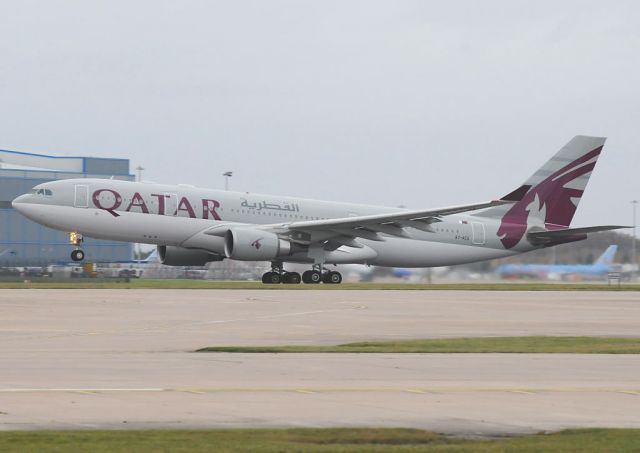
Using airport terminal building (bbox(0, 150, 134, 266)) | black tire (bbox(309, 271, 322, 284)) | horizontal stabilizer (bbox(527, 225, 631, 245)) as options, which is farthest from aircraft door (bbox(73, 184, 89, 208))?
airport terminal building (bbox(0, 150, 134, 266))

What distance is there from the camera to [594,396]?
45.9ft

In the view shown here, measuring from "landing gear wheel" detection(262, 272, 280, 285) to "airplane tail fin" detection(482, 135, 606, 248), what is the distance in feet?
42.9

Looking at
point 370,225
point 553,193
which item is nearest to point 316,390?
point 370,225

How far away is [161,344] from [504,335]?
7804mm

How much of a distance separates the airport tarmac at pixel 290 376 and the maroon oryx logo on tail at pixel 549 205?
3060cm

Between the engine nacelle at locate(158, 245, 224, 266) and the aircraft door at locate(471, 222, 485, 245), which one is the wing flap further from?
the aircraft door at locate(471, 222, 485, 245)

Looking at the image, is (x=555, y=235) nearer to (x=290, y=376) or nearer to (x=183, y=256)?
(x=183, y=256)

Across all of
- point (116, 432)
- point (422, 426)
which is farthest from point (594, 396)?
point (116, 432)

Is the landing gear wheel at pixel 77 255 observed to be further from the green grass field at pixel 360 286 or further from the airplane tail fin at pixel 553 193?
the airplane tail fin at pixel 553 193

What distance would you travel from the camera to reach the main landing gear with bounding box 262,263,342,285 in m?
55.7

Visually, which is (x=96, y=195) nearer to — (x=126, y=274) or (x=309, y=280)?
(x=309, y=280)

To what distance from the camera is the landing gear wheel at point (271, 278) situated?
182ft

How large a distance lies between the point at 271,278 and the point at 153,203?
7.36 m

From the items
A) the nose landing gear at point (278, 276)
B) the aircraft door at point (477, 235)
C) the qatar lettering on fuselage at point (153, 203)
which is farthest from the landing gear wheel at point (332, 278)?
the aircraft door at point (477, 235)
